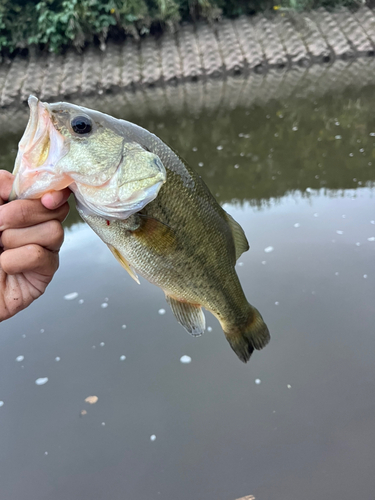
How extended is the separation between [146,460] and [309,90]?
799cm

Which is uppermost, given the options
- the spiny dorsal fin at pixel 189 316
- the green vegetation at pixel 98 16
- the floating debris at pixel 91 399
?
the spiny dorsal fin at pixel 189 316

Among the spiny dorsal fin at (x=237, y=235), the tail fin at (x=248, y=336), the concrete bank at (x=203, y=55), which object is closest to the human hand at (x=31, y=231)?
the spiny dorsal fin at (x=237, y=235)

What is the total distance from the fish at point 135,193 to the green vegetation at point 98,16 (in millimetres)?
11374

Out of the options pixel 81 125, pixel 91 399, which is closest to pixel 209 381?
pixel 91 399

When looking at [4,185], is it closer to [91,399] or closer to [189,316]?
[189,316]

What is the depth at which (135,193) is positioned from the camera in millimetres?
1184

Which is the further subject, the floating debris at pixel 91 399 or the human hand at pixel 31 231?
the floating debris at pixel 91 399

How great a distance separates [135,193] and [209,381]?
177 cm

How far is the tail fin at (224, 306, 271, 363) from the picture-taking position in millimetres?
1675

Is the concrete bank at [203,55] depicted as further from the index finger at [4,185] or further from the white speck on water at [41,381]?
the index finger at [4,185]

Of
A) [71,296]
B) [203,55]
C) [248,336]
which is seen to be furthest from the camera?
[203,55]

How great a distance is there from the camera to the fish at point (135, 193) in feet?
3.73

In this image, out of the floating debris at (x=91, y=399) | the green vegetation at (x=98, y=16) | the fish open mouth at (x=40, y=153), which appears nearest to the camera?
the fish open mouth at (x=40, y=153)

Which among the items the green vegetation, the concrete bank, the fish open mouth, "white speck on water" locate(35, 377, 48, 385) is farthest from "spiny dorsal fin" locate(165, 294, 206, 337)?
the green vegetation
